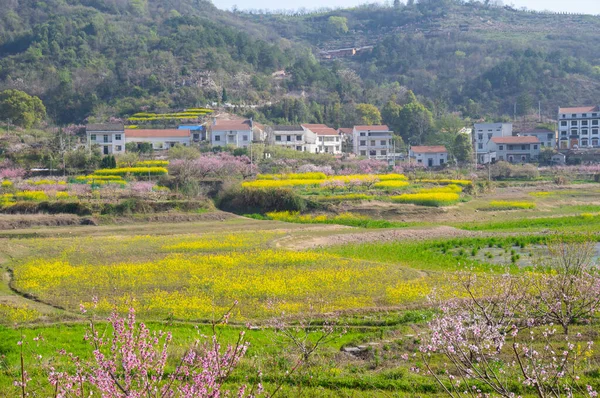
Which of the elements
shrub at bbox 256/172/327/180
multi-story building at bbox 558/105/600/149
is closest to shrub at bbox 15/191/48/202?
shrub at bbox 256/172/327/180

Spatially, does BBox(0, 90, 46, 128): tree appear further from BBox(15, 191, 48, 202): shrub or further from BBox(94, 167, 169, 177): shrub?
BBox(15, 191, 48, 202): shrub

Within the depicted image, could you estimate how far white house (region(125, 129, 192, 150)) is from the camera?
61094mm

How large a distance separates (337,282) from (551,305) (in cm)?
754

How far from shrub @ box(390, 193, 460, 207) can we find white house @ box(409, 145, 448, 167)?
2503 centimetres

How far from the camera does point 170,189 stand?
42156 millimetres

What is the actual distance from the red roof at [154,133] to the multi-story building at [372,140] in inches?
747

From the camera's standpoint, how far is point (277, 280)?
19562 millimetres

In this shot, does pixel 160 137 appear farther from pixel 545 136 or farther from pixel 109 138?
pixel 545 136

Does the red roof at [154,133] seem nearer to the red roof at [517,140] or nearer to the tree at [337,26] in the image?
the red roof at [517,140]

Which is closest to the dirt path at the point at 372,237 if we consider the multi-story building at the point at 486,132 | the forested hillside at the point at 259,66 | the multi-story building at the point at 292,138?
the multi-story building at the point at 292,138

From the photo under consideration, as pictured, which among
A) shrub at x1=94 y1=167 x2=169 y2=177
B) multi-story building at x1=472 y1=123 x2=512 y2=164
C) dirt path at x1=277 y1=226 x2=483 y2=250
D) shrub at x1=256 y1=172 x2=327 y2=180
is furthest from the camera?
multi-story building at x1=472 y1=123 x2=512 y2=164

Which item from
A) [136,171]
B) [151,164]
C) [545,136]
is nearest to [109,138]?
[151,164]

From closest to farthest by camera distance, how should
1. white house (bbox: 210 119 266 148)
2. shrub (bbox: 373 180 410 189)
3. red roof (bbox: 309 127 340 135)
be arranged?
shrub (bbox: 373 180 410 189) → white house (bbox: 210 119 266 148) → red roof (bbox: 309 127 340 135)

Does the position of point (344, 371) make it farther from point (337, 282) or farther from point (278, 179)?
point (278, 179)
